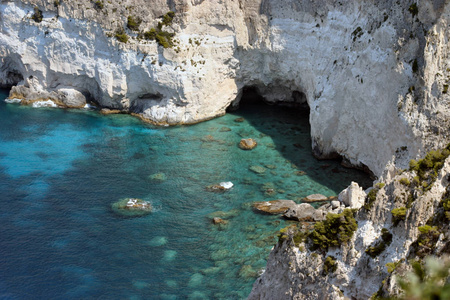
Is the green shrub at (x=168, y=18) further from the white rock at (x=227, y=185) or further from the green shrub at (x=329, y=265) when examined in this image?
the green shrub at (x=329, y=265)

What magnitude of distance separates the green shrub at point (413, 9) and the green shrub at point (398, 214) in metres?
19.7

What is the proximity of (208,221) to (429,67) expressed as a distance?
64.0 feet

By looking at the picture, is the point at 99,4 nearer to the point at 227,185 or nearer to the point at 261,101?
the point at 261,101

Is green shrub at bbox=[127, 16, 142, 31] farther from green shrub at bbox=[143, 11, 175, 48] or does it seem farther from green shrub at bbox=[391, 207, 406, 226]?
green shrub at bbox=[391, 207, 406, 226]

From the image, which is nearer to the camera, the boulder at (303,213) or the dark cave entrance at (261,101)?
the boulder at (303,213)

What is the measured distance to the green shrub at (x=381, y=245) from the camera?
58.1 ft

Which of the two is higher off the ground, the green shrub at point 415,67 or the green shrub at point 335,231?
the green shrub at point 415,67

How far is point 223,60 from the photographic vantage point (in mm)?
52594

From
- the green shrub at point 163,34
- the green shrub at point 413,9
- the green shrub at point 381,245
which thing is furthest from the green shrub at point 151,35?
the green shrub at point 381,245

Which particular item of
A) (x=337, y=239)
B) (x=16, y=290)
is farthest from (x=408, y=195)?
(x=16, y=290)

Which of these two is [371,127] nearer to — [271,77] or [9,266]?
[271,77]

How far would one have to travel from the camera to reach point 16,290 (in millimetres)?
27688

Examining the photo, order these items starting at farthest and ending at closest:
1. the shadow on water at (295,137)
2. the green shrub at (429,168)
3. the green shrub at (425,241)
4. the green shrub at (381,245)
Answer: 1. the shadow on water at (295,137)
2. the green shrub at (429,168)
3. the green shrub at (381,245)
4. the green shrub at (425,241)

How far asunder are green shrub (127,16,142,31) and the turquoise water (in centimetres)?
1070
